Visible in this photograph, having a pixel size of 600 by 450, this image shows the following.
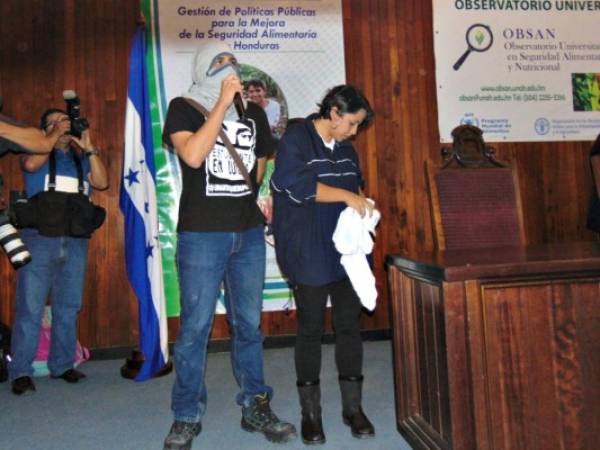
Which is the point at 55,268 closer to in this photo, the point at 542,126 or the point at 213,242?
the point at 213,242

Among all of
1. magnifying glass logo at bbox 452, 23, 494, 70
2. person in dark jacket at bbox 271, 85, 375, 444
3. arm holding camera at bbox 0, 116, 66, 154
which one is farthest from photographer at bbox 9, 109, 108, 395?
magnifying glass logo at bbox 452, 23, 494, 70

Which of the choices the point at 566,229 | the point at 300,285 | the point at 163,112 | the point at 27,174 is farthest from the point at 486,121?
the point at 27,174

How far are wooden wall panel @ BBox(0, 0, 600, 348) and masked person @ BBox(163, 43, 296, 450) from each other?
150 centimetres

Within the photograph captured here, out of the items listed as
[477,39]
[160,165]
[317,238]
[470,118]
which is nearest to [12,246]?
[160,165]

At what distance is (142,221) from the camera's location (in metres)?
2.57

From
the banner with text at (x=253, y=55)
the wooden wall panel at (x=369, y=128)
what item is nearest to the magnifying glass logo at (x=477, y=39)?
the wooden wall panel at (x=369, y=128)

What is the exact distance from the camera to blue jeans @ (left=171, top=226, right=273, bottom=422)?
1.60 meters

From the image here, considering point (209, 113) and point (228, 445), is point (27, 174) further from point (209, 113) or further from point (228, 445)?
point (228, 445)

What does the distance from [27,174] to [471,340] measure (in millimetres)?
2337

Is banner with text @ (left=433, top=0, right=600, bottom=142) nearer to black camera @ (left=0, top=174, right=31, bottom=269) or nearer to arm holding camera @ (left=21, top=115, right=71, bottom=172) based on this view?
arm holding camera @ (left=21, top=115, right=71, bottom=172)

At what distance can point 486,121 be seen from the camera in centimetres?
346

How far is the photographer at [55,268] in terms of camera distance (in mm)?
2447

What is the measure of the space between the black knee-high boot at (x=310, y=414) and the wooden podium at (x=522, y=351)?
0.56 m

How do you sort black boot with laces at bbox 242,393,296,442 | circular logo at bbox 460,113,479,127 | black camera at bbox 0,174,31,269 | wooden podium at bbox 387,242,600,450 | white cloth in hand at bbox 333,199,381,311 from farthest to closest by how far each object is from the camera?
1. circular logo at bbox 460,113,479,127
2. black camera at bbox 0,174,31,269
3. black boot with laces at bbox 242,393,296,442
4. white cloth in hand at bbox 333,199,381,311
5. wooden podium at bbox 387,242,600,450
